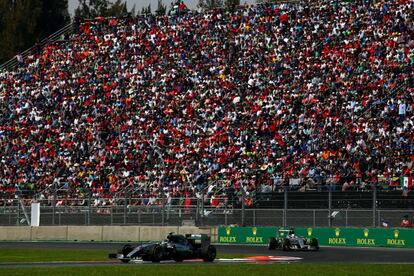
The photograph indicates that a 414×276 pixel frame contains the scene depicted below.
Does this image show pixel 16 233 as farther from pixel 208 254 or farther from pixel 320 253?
pixel 208 254

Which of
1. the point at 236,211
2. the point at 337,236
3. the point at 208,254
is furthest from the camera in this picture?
the point at 236,211

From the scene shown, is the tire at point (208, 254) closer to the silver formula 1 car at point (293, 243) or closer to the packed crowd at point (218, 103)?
the silver formula 1 car at point (293, 243)

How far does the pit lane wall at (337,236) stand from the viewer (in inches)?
1702

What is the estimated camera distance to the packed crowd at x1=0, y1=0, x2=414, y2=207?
52.7 m

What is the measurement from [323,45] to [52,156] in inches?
645

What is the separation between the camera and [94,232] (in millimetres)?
52281

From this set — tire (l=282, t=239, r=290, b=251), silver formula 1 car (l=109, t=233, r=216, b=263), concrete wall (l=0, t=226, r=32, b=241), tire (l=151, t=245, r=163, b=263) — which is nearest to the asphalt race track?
tire (l=282, t=239, r=290, b=251)

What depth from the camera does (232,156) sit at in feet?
184

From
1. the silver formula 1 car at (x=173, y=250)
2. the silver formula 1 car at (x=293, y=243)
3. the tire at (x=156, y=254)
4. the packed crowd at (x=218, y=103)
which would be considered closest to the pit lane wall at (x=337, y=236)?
the packed crowd at (x=218, y=103)

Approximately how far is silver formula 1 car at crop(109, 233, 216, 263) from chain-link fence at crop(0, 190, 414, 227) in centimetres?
1104

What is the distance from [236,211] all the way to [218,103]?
13.4 metres

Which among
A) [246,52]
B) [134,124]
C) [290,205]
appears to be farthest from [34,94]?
[290,205]

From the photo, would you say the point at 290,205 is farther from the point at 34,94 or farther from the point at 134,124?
the point at 34,94

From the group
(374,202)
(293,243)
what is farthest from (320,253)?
(374,202)
